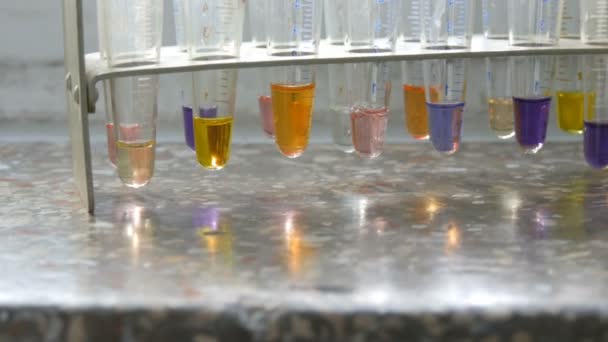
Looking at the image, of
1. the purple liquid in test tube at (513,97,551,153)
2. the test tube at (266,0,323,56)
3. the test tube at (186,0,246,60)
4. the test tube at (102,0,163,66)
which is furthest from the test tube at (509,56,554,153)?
the test tube at (102,0,163,66)

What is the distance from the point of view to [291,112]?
1.55 metres

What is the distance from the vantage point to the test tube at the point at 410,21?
5.14 ft

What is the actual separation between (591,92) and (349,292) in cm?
66

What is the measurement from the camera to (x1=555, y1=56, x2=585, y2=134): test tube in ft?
5.46

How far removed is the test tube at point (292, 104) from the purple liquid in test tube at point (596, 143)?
0.48 metres

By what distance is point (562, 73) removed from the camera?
1.69m

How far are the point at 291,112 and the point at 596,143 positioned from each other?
20.8 inches

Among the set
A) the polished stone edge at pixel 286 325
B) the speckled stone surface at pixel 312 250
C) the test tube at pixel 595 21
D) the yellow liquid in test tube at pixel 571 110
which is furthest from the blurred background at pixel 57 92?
the polished stone edge at pixel 286 325

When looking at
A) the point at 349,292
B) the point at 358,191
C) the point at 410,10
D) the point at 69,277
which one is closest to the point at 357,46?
the point at 410,10

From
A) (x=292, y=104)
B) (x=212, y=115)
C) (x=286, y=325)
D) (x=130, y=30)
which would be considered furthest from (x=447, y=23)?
(x=286, y=325)

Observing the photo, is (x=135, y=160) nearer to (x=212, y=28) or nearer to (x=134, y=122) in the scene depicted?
(x=134, y=122)

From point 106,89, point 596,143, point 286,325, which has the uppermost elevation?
point 106,89

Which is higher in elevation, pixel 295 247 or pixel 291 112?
pixel 291 112

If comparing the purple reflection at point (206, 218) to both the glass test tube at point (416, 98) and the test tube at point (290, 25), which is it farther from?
→ the glass test tube at point (416, 98)
